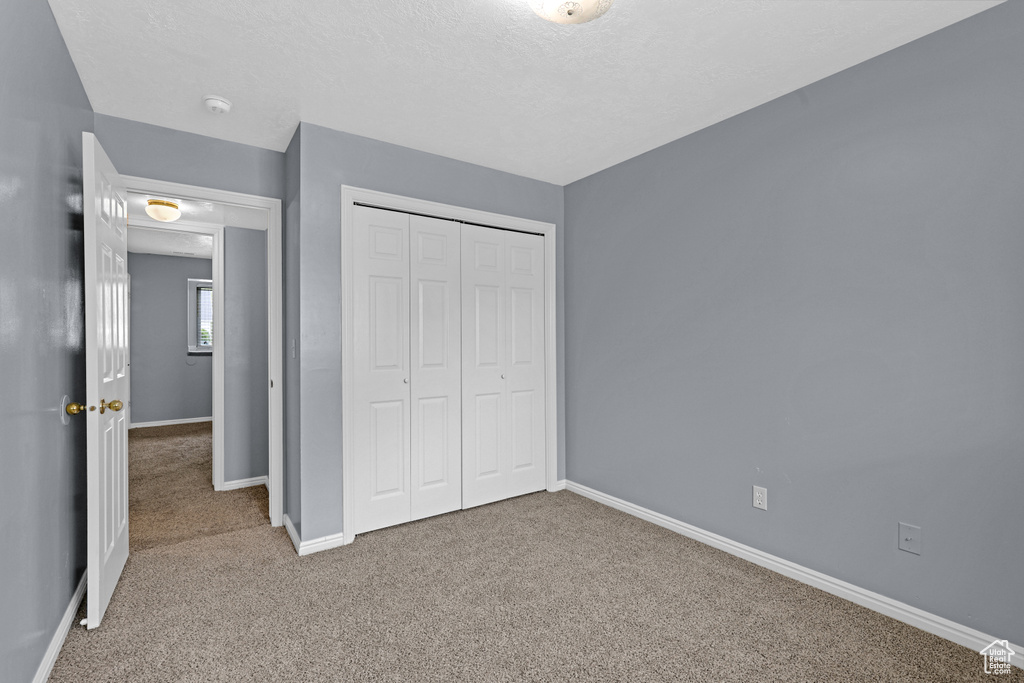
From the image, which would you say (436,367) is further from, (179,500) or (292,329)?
(179,500)

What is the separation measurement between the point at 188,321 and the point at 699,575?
7434mm

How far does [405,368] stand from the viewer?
3.30 meters

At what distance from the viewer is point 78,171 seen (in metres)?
2.31

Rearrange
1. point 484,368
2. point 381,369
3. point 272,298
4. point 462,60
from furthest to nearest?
point 484,368 → point 272,298 → point 381,369 → point 462,60

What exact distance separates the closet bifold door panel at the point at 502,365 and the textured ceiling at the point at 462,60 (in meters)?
0.93

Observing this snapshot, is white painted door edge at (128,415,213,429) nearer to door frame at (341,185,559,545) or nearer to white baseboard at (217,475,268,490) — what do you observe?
white baseboard at (217,475,268,490)

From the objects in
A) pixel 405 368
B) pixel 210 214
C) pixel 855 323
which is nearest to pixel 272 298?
pixel 405 368

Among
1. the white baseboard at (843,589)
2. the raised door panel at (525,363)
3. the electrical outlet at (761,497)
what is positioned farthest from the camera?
the raised door panel at (525,363)

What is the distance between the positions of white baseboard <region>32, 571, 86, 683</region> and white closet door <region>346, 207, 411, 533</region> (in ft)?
4.16

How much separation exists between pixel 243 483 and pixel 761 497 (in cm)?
387

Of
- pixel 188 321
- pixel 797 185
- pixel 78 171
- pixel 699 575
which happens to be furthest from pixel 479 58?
pixel 188 321

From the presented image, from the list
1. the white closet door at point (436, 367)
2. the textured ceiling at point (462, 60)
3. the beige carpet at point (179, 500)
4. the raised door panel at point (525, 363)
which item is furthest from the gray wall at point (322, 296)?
the raised door panel at point (525, 363)

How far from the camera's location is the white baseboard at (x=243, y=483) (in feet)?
13.5

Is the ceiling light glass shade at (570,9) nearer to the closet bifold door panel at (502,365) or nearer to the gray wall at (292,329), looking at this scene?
the gray wall at (292,329)
